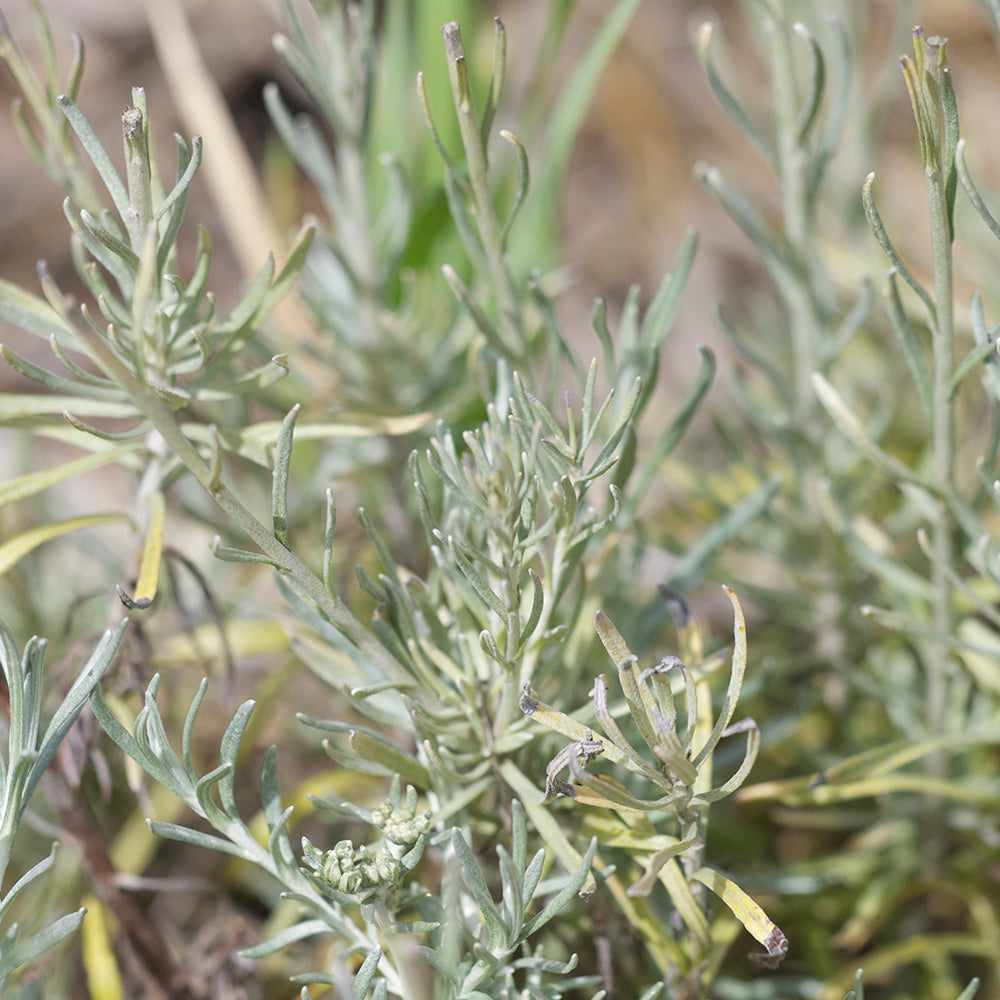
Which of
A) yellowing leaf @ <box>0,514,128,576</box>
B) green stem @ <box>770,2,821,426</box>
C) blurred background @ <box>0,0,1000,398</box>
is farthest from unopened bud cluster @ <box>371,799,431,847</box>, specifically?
blurred background @ <box>0,0,1000,398</box>

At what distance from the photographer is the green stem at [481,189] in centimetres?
35

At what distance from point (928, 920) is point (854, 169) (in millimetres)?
533

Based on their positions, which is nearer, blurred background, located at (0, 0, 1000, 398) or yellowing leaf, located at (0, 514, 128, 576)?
yellowing leaf, located at (0, 514, 128, 576)

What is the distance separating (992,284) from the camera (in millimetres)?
681

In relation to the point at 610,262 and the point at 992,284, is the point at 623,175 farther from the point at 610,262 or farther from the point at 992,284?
the point at 992,284

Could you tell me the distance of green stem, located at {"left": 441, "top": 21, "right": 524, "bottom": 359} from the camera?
1.16ft

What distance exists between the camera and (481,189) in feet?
1.32

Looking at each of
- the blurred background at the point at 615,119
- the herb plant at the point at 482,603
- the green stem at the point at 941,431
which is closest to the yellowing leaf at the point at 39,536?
the herb plant at the point at 482,603

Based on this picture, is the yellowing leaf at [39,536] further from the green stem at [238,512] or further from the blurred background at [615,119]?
the blurred background at [615,119]

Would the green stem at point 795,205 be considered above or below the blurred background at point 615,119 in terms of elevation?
above

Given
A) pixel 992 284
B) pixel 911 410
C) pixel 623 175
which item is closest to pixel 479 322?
pixel 992 284

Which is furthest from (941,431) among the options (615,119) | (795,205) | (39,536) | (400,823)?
(615,119)

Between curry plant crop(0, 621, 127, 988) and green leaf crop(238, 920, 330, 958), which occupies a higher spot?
curry plant crop(0, 621, 127, 988)

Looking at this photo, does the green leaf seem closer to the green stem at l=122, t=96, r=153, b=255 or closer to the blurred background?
the green stem at l=122, t=96, r=153, b=255
